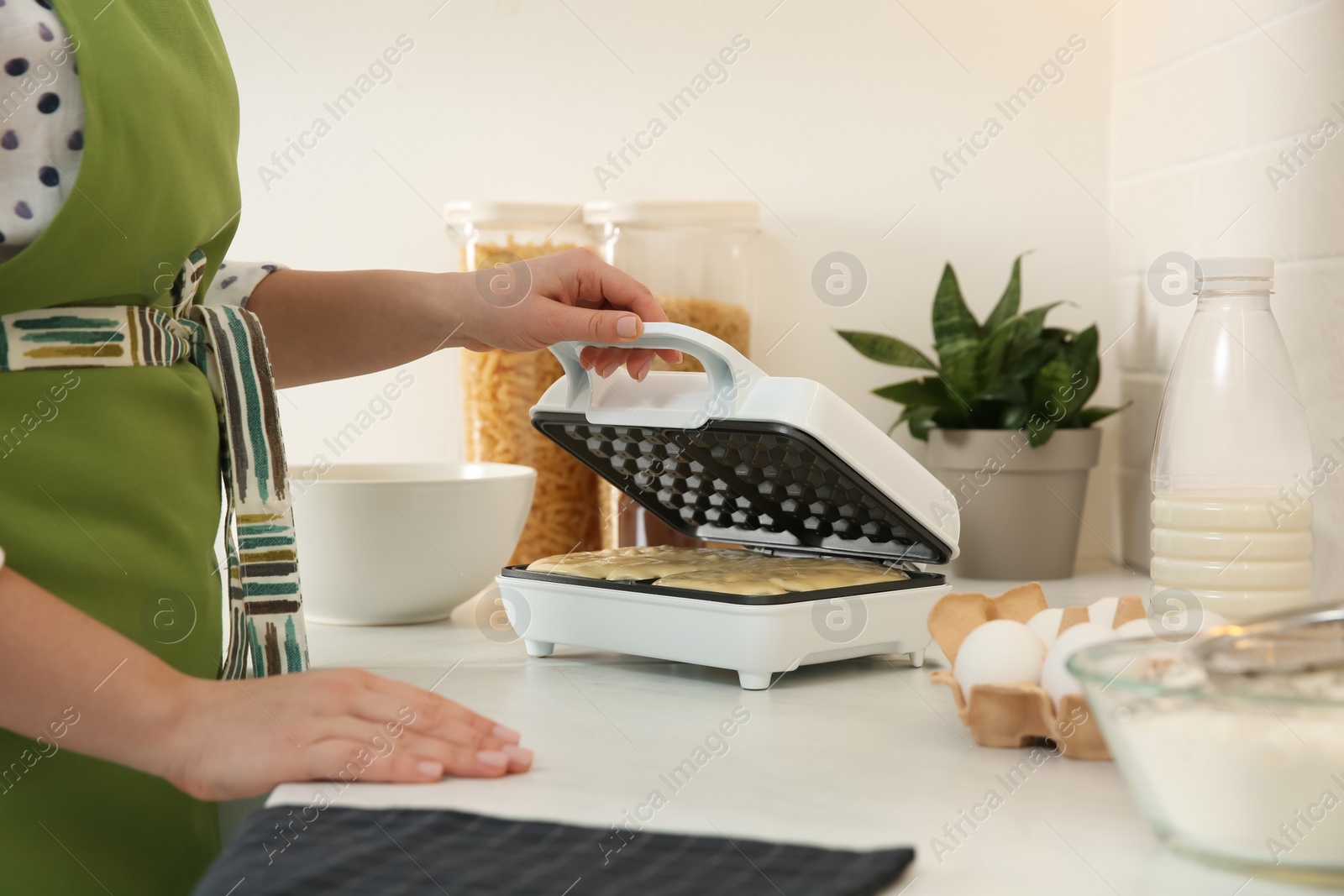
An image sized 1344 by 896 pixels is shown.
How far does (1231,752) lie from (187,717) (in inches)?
18.1

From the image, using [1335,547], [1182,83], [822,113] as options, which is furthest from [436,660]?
[1182,83]

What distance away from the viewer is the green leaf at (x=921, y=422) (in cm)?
126

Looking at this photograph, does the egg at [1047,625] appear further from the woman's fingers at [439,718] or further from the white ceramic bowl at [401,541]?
the white ceramic bowl at [401,541]

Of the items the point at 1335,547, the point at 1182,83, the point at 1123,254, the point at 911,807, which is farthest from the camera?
the point at 1123,254

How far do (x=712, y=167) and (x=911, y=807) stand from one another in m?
1.01

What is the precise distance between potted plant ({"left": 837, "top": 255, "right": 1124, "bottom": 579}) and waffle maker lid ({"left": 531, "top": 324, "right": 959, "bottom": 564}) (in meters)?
0.35

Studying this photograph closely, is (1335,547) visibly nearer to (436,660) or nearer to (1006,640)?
(1006,640)

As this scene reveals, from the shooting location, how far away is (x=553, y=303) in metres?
0.88

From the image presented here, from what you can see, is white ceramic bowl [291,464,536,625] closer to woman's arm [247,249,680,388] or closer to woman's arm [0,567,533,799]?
woman's arm [247,249,680,388]

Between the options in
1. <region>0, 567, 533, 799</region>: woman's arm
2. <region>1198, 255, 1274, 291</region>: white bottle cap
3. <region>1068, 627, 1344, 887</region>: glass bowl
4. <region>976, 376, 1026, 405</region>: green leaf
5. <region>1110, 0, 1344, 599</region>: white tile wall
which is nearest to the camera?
<region>1068, 627, 1344, 887</region>: glass bowl

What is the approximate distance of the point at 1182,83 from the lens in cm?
124

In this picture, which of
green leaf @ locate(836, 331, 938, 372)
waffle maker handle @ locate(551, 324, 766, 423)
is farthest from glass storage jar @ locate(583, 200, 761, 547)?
waffle maker handle @ locate(551, 324, 766, 423)

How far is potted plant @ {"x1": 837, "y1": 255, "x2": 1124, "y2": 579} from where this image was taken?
122cm

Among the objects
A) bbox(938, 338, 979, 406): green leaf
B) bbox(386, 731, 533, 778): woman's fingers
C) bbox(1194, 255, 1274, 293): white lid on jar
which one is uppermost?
bbox(1194, 255, 1274, 293): white lid on jar
